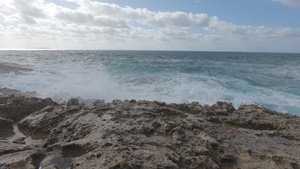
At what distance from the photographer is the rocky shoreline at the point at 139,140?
2555 millimetres

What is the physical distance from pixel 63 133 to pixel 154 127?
5.67ft

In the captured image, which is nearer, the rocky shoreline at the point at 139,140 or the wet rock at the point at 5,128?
→ the rocky shoreline at the point at 139,140

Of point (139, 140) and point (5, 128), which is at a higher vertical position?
point (139, 140)

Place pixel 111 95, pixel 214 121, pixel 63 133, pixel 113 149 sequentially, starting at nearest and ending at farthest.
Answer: pixel 113 149 → pixel 63 133 → pixel 214 121 → pixel 111 95

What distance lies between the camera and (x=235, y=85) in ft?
37.0

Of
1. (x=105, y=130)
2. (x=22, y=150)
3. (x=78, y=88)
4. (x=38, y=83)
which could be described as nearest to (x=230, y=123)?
(x=105, y=130)

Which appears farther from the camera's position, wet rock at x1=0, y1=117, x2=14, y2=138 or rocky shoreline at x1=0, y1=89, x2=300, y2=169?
wet rock at x1=0, y1=117, x2=14, y2=138

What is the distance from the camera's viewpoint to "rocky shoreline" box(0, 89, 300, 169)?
255 centimetres

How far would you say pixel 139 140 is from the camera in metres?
3.01

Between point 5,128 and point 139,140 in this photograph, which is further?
point 5,128

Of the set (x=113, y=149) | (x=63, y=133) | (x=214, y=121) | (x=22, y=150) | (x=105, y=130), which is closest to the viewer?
(x=113, y=149)

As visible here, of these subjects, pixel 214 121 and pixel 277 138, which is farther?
pixel 214 121

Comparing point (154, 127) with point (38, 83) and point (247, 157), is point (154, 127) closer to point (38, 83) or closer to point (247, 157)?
point (247, 157)

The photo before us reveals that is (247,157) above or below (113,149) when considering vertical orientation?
below
